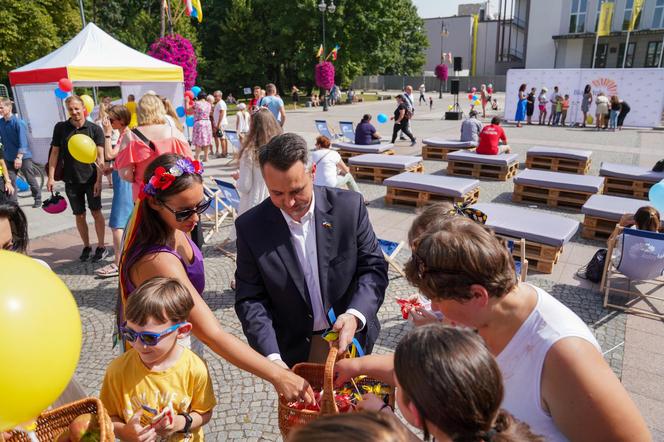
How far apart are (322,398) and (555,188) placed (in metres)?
8.24

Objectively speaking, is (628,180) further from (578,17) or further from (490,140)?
(578,17)

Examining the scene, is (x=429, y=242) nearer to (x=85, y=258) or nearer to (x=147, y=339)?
(x=147, y=339)

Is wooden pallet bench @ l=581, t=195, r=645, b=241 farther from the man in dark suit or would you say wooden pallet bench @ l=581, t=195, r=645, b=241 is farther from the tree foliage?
the tree foliage

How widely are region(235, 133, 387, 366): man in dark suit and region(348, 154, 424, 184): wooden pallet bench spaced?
7.97m

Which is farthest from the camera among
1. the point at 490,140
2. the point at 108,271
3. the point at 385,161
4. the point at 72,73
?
the point at 72,73

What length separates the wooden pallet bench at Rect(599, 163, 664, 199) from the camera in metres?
8.81

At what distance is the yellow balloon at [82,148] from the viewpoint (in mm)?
5691

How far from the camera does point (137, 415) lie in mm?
2000

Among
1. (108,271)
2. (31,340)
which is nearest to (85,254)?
(108,271)

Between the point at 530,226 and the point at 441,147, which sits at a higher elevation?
the point at 441,147

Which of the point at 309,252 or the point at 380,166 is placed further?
the point at 380,166

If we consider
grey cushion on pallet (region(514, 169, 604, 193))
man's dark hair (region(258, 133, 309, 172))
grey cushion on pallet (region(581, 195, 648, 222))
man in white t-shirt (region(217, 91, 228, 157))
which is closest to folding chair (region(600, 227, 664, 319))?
grey cushion on pallet (region(581, 195, 648, 222))

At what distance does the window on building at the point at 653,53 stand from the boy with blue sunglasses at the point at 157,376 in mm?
46892

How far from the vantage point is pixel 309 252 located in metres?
2.45
